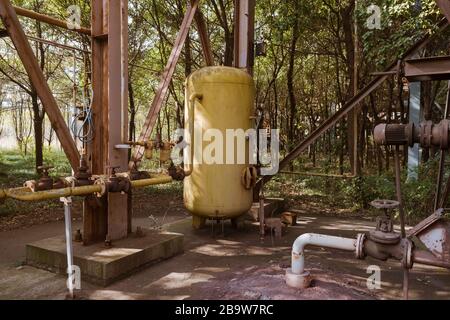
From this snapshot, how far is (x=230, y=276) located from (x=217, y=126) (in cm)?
233

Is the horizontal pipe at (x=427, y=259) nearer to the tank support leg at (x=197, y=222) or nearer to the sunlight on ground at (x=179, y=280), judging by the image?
the sunlight on ground at (x=179, y=280)

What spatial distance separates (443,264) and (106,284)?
3349 millimetres

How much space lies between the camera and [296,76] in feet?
60.6

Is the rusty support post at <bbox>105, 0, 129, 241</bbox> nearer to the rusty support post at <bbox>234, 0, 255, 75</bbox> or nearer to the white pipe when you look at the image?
the white pipe

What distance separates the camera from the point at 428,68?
3701mm

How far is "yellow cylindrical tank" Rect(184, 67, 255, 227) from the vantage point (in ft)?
18.3

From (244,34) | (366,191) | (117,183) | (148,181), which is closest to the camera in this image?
(117,183)

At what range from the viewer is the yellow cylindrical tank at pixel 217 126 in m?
5.59

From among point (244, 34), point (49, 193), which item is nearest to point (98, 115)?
point (49, 193)

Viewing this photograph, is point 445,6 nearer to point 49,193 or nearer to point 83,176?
point 83,176

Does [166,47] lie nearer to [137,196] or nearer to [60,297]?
[137,196]

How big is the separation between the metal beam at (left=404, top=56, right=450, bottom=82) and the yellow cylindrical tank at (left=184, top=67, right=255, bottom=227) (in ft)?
8.45

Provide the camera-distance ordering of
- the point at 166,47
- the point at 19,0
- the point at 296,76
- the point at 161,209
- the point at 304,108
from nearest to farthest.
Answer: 1. the point at 161,209
2. the point at 19,0
3. the point at 166,47
4. the point at 296,76
5. the point at 304,108
